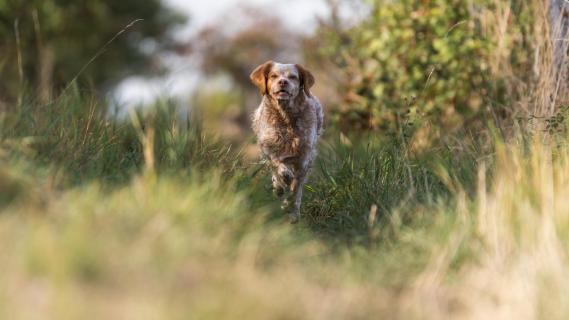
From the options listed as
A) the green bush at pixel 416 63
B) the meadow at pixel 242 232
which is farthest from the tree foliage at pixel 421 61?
the meadow at pixel 242 232

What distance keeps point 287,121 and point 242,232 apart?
2.26 meters

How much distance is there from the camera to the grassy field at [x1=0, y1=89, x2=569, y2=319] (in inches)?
124

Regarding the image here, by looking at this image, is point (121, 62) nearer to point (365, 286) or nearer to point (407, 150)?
point (407, 150)

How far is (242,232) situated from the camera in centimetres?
394

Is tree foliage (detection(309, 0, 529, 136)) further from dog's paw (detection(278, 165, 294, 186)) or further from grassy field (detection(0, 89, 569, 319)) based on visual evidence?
grassy field (detection(0, 89, 569, 319))

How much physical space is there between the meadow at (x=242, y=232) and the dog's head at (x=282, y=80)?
26.4 inches

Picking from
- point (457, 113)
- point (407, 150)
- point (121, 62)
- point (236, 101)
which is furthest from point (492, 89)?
point (236, 101)

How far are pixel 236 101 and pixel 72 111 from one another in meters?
18.9

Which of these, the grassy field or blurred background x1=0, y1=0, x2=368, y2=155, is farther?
blurred background x1=0, y1=0, x2=368, y2=155

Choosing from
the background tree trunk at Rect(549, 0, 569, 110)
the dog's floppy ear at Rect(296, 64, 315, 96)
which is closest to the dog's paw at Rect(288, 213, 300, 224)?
the dog's floppy ear at Rect(296, 64, 315, 96)

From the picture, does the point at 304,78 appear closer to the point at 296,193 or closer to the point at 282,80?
the point at 282,80

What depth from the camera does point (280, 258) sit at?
A: 3.71 meters

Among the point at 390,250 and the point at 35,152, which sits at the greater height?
the point at 35,152

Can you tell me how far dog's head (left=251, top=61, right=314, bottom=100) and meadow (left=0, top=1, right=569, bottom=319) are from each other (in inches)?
26.4
